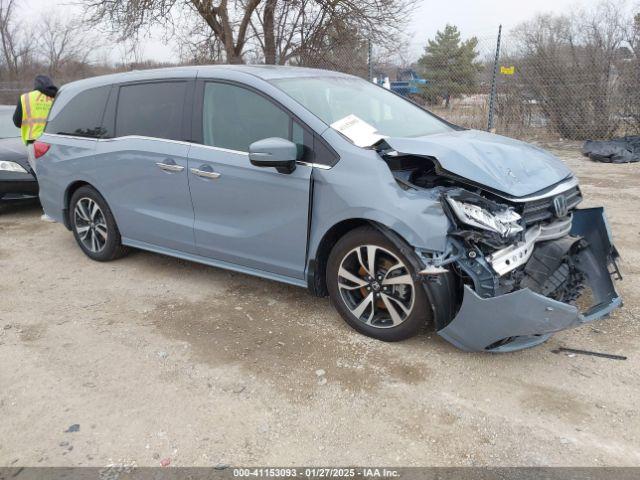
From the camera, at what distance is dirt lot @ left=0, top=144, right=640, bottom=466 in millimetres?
2535

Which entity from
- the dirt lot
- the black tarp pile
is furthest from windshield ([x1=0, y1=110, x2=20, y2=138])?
the black tarp pile

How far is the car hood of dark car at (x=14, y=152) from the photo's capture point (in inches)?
277

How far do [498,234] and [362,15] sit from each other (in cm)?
1134

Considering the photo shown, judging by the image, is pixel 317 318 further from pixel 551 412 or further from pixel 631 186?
pixel 631 186

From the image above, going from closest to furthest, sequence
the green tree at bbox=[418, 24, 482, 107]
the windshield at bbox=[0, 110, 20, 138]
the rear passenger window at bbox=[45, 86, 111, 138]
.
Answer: the rear passenger window at bbox=[45, 86, 111, 138] < the windshield at bbox=[0, 110, 20, 138] < the green tree at bbox=[418, 24, 482, 107]

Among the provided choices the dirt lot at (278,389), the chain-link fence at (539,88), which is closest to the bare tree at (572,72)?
the chain-link fence at (539,88)

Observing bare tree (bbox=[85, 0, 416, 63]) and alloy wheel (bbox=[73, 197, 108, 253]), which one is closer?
alloy wheel (bbox=[73, 197, 108, 253])

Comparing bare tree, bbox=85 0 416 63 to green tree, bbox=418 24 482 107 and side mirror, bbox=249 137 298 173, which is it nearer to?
green tree, bbox=418 24 482 107

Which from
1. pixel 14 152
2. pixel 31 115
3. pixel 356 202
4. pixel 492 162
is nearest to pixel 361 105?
pixel 356 202

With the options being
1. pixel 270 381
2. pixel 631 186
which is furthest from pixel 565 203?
pixel 631 186

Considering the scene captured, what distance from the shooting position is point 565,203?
11.2ft

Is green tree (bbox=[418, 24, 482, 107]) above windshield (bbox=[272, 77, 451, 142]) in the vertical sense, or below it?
above

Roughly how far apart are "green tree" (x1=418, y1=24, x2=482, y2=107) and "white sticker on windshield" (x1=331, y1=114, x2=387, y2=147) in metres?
8.32

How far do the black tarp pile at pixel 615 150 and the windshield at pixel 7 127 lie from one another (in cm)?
969
